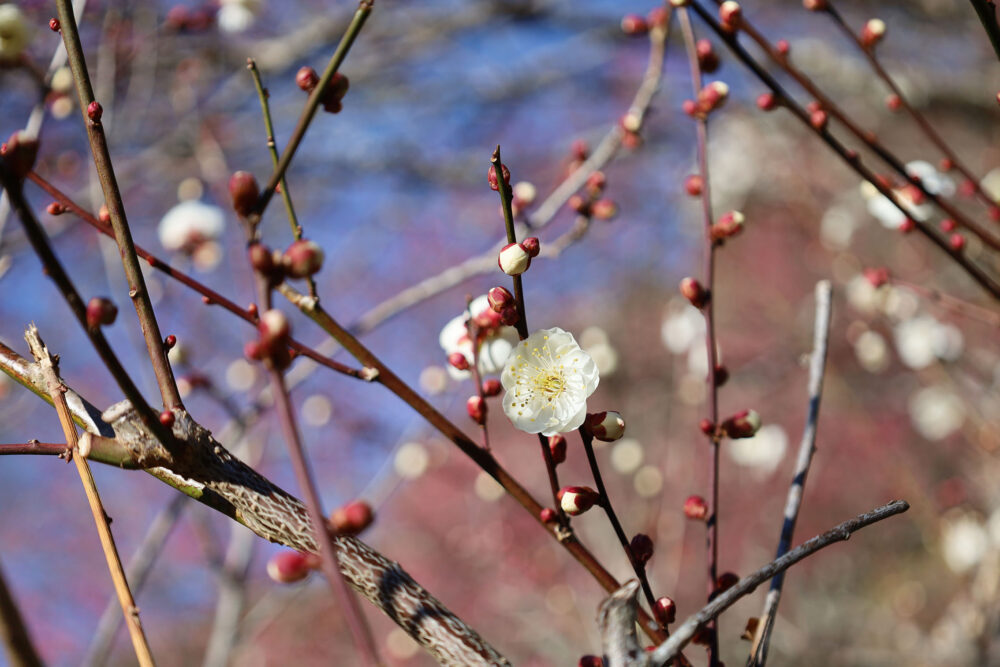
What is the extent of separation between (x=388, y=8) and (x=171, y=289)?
261 centimetres

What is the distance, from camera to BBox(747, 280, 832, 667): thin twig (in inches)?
31.0

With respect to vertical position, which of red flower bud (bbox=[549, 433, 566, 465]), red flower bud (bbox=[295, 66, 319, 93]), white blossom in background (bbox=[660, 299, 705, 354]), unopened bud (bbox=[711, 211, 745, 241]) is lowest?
red flower bud (bbox=[549, 433, 566, 465])

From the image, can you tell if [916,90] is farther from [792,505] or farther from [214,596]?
[214,596]

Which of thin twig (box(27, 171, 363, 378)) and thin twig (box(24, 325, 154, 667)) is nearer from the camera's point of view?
thin twig (box(24, 325, 154, 667))

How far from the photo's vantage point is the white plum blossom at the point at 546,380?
35.4 inches

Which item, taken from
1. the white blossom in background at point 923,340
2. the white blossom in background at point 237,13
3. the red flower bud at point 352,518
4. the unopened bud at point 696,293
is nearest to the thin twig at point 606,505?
the red flower bud at point 352,518

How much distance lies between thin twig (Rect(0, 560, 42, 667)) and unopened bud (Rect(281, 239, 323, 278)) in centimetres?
28

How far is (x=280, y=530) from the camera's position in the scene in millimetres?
716

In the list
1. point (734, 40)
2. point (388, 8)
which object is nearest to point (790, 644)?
point (734, 40)

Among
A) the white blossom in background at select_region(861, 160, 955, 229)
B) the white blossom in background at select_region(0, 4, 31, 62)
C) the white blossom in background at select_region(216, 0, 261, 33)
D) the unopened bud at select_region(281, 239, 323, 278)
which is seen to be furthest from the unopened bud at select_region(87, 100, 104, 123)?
the white blossom in background at select_region(216, 0, 261, 33)

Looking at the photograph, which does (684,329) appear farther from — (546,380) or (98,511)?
(98,511)

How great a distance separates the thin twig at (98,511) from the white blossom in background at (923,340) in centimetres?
269

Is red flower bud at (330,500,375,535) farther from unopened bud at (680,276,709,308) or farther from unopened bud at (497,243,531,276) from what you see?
unopened bud at (680,276,709,308)

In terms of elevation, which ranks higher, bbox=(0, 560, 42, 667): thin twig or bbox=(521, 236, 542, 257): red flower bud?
bbox=(521, 236, 542, 257): red flower bud
